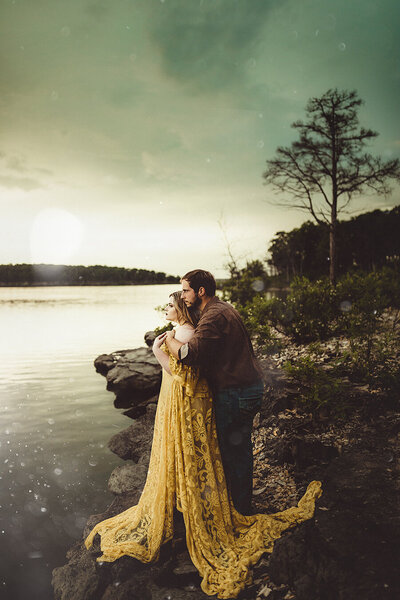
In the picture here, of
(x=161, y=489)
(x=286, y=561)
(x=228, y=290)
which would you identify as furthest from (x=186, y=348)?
(x=228, y=290)

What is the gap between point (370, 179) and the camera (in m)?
17.0

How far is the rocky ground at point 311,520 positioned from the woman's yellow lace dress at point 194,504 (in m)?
0.14

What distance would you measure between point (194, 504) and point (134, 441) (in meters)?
5.47

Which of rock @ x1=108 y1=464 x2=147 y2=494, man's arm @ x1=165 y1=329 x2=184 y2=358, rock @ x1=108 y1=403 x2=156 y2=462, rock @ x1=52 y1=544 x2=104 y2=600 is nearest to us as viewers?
man's arm @ x1=165 y1=329 x2=184 y2=358

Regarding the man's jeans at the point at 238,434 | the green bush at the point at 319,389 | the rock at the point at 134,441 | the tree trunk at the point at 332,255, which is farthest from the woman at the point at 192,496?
the tree trunk at the point at 332,255

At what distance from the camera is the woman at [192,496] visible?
3426 millimetres

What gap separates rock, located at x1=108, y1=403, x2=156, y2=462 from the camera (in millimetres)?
8086

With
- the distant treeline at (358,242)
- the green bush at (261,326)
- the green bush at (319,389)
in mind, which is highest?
the distant treeline at (358,242)

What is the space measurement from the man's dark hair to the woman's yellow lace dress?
28.7 inches

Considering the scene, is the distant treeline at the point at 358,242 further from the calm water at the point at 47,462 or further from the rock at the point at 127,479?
the rock at the point at 127,479

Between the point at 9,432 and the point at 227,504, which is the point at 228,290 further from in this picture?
the point at 227,504

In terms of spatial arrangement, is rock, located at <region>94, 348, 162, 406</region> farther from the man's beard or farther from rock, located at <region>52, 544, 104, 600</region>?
the man's beard

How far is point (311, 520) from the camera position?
3.50m

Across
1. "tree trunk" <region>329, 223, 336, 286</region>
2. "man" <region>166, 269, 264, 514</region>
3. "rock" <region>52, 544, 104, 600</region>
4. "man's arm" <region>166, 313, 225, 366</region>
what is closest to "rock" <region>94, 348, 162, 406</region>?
"rock" <region>52, 544, 104, 600</region>
